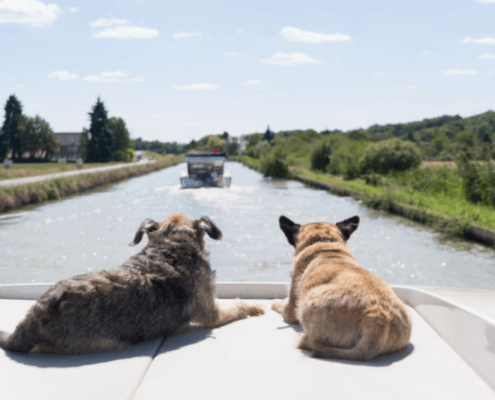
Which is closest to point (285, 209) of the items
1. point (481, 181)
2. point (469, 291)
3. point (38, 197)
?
point (481, 181)

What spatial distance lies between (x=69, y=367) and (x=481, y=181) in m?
18.5

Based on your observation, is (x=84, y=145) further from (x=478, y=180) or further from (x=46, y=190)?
(x=478, y=180)

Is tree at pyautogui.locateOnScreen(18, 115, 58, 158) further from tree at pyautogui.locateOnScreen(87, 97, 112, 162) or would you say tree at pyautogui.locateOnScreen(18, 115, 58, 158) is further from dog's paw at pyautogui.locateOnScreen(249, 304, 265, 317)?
dog's paw at pyautogui.locateOnScreen(249, 304, 265, 317)

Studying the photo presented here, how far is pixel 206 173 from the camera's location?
1624 inches

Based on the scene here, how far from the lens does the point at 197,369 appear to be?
2.51m

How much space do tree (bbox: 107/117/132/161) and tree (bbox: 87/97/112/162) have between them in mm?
2796

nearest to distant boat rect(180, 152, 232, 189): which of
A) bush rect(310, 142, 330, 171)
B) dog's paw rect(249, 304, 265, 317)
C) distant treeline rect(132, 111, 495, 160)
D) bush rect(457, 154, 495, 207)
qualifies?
bush rect(310, 142, 330, 171)

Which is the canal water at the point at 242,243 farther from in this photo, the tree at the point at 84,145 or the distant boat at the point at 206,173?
the tree at the point at 84,145

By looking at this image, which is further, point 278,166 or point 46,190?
point 278,166

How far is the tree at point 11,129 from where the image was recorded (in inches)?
3132

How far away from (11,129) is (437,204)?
7831 cm

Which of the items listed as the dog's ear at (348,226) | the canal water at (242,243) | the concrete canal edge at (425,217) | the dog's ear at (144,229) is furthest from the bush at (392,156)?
the dog's ear at (144,229)

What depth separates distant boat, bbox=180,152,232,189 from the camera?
4084 centimetres

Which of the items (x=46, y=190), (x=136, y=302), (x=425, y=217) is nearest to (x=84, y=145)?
(x=46, y=190)
